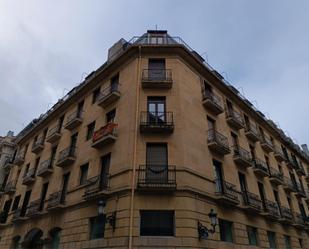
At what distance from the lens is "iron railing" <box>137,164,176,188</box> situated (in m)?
12.7

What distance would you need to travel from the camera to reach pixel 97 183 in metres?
15.1

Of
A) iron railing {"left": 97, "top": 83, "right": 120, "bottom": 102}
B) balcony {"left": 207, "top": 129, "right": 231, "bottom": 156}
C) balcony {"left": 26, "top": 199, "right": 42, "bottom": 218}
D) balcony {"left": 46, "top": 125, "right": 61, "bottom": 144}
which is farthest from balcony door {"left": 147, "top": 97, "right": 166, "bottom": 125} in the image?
balcony {"left": 26, "top": 199, "right": 42, "bottom": 218}

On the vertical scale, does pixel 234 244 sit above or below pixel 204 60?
below

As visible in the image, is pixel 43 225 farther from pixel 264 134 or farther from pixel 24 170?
→ pixel 264 134

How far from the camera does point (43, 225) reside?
1805cm

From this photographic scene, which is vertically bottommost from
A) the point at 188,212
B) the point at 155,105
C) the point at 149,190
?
the point at 188,212

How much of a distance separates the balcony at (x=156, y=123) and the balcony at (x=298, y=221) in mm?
15425

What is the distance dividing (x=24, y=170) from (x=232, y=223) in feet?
68.3

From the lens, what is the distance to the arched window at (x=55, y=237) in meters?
16.5

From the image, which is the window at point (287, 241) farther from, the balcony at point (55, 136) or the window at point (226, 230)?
the balcony at point (55, 136)

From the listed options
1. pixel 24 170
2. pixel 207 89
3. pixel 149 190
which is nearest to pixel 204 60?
pixel 207 89

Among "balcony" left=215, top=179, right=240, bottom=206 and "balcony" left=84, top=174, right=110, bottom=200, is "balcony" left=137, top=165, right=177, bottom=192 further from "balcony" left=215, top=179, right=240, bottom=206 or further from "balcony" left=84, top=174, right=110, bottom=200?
"balcony" left=215, top=179, right=240, bottom=206

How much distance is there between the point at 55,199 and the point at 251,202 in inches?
537

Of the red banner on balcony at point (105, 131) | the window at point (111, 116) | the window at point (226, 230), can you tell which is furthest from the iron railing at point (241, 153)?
the window at point (111, 116)
